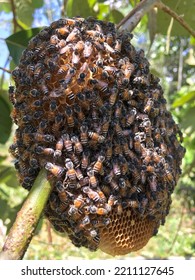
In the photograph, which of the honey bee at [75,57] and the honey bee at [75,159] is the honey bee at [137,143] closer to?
the honey bee at [75,159]

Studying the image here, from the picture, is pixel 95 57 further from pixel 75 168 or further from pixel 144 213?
pixel 144 213

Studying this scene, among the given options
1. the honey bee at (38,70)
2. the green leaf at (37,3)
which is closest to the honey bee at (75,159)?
the honey bee at (38,70)

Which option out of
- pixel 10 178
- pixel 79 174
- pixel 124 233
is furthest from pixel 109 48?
pixel 10 178

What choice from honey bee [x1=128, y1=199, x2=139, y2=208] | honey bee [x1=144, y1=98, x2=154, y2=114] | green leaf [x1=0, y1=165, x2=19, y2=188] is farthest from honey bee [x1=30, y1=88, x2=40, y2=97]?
green leaf [x1=0, y1=165, x2=19, y2=188]

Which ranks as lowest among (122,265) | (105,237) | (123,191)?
(122,265)

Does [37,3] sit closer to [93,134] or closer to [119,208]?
[93,134]

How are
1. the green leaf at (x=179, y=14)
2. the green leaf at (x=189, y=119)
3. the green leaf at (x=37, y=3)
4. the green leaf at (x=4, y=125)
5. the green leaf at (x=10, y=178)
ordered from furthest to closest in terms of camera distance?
the green leaf at (x=10, y=178) < the green leaf at (x=189, y=119) < the green leaf at (x=37, y=3) < the green leaf at (x=179, y=14) < the green leaf at (x=4, y=125)

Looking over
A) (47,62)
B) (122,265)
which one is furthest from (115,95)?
(122,265)
